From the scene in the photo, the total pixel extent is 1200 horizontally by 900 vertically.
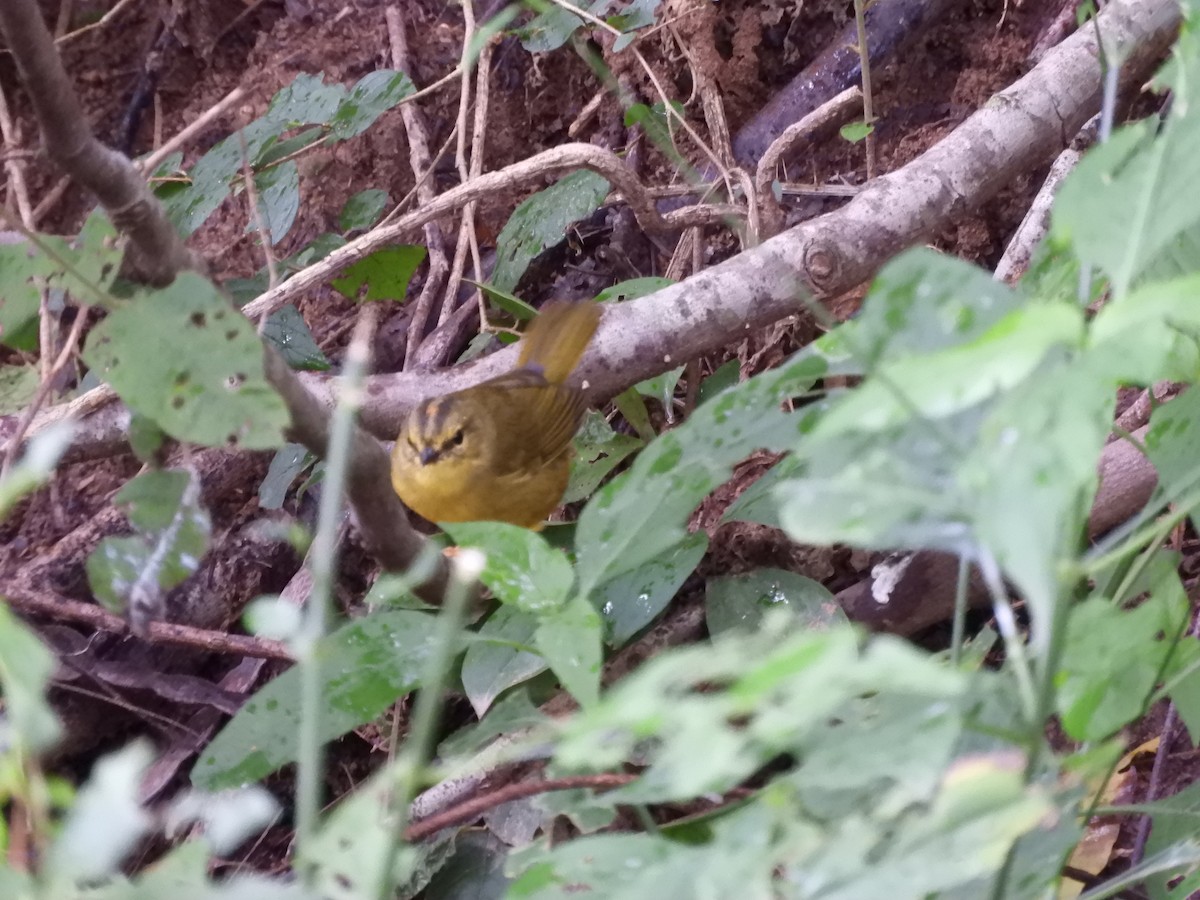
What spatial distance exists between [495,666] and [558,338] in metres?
1.28

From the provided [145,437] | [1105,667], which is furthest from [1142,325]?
[145,437]

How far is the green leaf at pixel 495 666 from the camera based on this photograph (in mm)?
1927

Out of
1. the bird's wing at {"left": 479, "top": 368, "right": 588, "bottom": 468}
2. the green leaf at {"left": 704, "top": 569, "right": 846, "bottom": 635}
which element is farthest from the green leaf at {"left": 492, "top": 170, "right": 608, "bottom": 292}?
the green leaf at {"left": 704, "top": 569, "right": 846, "bottom": 635}

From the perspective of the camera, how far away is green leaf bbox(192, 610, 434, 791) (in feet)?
4.54

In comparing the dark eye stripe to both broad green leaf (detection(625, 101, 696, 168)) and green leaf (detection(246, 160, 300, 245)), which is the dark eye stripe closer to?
green leaf (detection(246, 160, 300, 245))

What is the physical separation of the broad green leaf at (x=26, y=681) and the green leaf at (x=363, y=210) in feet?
9.63

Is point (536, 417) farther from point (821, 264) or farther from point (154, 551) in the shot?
point (154, 551)

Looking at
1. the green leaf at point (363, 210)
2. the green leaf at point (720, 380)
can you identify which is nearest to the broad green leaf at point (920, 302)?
the green leaf at point (720, 380)

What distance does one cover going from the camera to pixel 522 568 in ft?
4.05

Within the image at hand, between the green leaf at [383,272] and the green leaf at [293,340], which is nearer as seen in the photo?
the green leaf at [293,340]

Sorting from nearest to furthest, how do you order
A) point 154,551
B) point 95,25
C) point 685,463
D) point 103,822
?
point 103,822 → point 685,463 → point 154,551 → point 95,25

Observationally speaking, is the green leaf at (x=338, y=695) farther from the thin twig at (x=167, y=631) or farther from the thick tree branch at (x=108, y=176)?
the thin twig at (x=167, y=631)

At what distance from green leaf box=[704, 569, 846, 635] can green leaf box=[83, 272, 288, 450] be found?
1303mm

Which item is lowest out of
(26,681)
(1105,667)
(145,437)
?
(1105,667)
